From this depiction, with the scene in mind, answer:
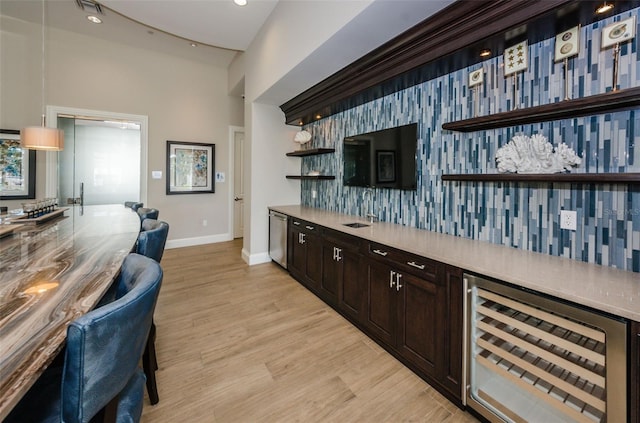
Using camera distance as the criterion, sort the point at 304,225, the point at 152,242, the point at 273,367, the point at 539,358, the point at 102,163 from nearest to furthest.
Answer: the point at 539,358
the point at 152,242
the point at 273,367
the point at 304,225
the point at 102,163

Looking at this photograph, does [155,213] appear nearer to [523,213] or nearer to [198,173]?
[198,173]

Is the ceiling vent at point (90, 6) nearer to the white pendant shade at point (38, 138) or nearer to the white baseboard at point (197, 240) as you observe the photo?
the white pendant shade at point (38, 138)

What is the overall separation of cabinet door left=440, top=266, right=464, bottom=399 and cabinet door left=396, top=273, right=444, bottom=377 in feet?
0.15

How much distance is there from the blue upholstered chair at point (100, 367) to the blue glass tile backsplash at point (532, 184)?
2.17 m

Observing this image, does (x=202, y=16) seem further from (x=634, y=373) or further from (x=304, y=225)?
(x=634, y=373)

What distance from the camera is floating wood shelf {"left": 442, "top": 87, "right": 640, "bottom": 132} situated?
1.32m

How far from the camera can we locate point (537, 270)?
150 centimetres

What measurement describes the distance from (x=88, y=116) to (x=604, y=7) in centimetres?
623

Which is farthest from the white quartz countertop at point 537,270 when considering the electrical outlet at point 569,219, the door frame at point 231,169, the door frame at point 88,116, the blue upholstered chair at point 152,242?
the door frame at point 88,116

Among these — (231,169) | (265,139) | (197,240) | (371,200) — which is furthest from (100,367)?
(231,169)

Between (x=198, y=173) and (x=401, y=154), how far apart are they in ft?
14.1

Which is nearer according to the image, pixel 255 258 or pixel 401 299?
pixel 401 299

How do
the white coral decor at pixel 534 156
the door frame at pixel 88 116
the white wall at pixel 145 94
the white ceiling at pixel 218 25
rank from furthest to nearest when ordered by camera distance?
the door frame at pixel 88 116 → the white wall at pixel 145 94 → the white ceiling at pixel 218 25 → the white coral decor at pixel 534 156

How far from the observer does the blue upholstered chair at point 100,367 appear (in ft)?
2.38
